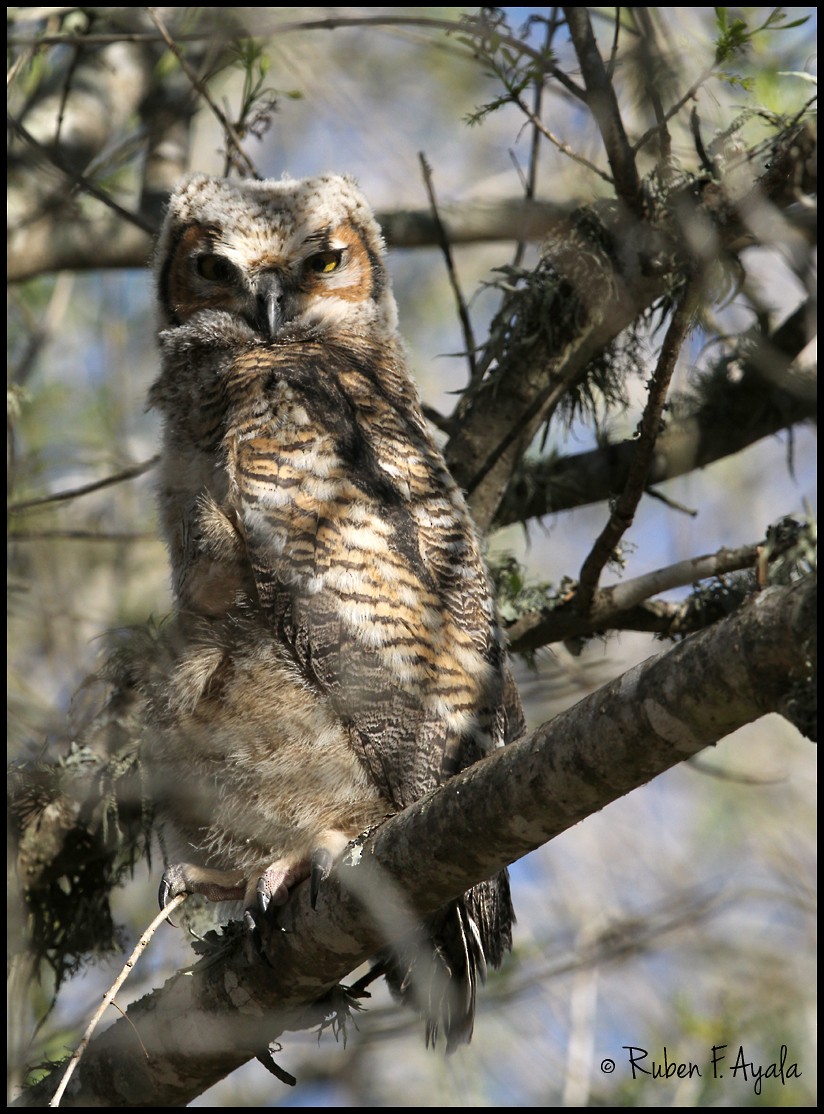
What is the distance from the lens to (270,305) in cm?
328

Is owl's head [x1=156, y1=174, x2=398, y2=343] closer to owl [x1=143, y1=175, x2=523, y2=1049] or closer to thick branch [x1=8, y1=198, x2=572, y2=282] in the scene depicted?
owl [x1=143, y1=175, x2=523, y2=1049]

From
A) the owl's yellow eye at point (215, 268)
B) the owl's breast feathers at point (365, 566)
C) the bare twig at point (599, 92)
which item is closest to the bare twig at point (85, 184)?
the owl's yellow eye at point (215, 268)

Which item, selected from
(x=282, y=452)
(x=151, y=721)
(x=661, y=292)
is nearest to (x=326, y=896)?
(x=151, y=721)

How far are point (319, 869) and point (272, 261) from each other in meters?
1.86

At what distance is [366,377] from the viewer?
3.15m

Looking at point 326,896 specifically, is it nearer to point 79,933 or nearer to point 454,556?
point 454,556

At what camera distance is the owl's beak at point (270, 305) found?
10.7 feet

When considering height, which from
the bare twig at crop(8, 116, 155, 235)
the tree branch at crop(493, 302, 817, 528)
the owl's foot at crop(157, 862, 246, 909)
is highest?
the bare twig at crop(8, 116, 155, 235)

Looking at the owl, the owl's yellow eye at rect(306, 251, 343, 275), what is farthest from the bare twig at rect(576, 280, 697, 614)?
the owl's yellow eye at rect(306, 251, 343, 275)

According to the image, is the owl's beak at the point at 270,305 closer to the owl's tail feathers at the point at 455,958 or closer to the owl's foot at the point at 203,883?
the owl's foot at the point at 203,883

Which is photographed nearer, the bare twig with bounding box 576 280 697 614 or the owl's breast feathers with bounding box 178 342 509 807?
the bare twig with bounding box 576 280 697 614

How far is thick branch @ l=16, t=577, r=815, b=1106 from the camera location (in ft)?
5.22

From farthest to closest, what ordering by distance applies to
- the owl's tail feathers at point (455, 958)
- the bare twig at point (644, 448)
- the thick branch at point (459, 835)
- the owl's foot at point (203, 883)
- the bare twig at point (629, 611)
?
1. the bare twig at point (629, 611)
2. the owl's foot at point (203, 883)
3. the owl's tail feathers at point (455, 958)
4. the bare twig at point (644, 448)
5. the thick branch at point (459, 835)

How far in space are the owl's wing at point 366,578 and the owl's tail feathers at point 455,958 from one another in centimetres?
30
